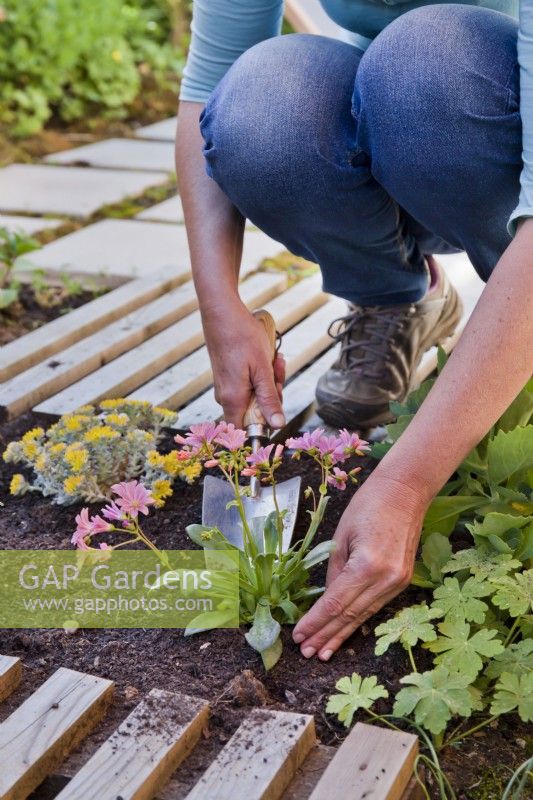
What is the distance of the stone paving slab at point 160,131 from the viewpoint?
16.3 ft

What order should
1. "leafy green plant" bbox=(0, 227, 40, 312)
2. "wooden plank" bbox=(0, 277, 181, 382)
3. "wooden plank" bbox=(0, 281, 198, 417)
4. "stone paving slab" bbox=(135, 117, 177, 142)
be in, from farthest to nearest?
"stone paving slab" bbox=(135, 117, 177, 142) < "leafy green plant" bbox=(0, 227, 40, 312) < "wooden plank" bbox=(0, 277, 181, 382) < "wooden plank" bbox=(0, 281, 198, 417)

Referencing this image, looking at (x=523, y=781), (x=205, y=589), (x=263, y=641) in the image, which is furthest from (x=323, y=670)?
(x=523, y=781)

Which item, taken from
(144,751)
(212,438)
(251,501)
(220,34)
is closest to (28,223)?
(220,34)

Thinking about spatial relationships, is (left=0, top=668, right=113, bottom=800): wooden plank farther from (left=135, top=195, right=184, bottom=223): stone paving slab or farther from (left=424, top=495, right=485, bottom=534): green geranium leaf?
(left=135, top=195, right=184, bottom=223): stone paving slab

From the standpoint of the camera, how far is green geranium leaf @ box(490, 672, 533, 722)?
4.42ft

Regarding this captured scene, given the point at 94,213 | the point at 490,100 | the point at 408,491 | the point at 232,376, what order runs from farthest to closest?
the point at 94,213 → the point at 232,376 → the point at 490,100 → the point at 408,491

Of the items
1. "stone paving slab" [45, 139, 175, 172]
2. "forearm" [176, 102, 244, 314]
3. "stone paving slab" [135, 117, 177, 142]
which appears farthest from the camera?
"stone paving slab" [135, 117, 177, 142]

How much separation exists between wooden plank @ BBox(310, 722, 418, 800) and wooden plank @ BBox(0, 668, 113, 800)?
0.31 m

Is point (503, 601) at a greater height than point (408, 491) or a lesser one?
lesser

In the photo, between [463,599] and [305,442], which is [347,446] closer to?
[305,442]

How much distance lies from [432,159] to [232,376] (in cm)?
48

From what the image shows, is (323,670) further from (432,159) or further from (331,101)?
(331,101)

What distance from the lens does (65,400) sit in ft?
7.61

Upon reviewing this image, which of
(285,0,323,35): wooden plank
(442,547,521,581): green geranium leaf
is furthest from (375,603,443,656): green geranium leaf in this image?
(285,0,323,35): wooden plank
